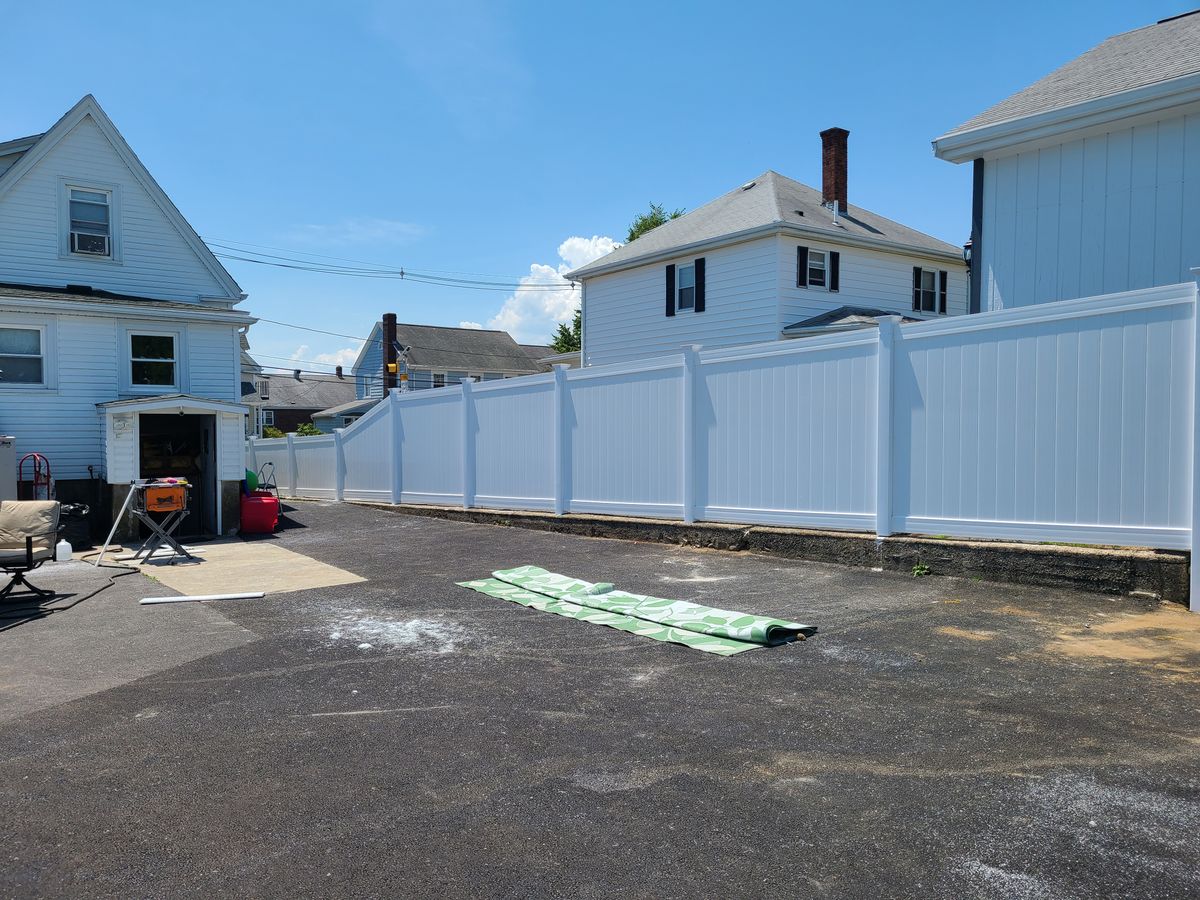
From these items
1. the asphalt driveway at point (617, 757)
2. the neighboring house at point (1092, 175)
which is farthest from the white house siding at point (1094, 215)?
the asphalt driveway at point (617, 757)

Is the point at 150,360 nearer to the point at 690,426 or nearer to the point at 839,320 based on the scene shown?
the point at 690,426

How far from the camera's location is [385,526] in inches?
591

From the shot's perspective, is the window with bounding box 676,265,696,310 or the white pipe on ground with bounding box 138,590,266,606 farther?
the window with bounding box 676,265,696,310

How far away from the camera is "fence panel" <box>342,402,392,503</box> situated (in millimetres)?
17875

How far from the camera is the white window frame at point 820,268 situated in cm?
2101

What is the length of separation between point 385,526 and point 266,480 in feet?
37.2

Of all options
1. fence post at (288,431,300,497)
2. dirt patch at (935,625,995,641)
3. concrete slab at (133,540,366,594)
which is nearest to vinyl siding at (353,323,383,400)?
fence post at (288,431,300,497)

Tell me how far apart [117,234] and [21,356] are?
3131 mm

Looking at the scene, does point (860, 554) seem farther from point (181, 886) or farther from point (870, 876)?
point (181, 886)

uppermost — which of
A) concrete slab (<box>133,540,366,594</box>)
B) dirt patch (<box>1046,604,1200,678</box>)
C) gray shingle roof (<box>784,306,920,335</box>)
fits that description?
gray shingle roof (<box>784,306,920,335</box>)

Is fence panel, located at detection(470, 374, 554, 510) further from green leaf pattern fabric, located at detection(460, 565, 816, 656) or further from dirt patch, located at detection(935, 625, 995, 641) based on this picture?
dirt patch, located at detection(935, 625, 995, 641)

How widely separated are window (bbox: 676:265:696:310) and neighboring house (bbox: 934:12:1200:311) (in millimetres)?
11084

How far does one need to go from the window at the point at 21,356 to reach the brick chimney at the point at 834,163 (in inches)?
759

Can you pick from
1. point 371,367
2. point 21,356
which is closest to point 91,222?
point 21,356
